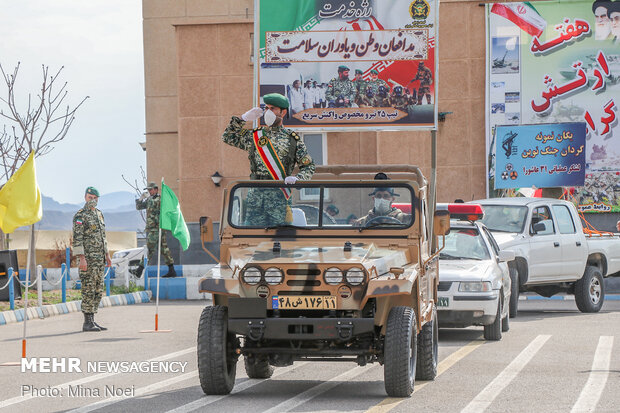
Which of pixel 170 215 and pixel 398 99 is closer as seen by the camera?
pixel 398 99

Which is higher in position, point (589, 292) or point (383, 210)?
point (383, 210)

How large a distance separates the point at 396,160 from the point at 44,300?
11789 millimetres

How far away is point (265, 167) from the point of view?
11195 mm

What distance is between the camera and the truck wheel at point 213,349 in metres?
9.71

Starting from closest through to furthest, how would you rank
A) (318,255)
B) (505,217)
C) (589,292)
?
(318,255) < (505,217) < (589,292)

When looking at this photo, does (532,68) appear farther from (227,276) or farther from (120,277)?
(227,276)

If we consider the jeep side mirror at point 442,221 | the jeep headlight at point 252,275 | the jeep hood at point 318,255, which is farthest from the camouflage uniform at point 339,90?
the jeep headlight at point 252,275

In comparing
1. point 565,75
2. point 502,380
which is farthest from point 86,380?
point 565,75

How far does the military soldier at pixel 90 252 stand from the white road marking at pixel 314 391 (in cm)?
634

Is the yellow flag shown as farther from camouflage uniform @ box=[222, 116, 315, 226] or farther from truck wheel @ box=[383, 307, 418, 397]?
truck wheel @ box=[383, 307, 418, 397]

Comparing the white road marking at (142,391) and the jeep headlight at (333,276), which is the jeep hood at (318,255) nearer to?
the jeep headlight at (333,276)

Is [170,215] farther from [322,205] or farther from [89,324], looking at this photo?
[322,205]

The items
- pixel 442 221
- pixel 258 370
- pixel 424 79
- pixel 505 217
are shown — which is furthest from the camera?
pixel 505 217

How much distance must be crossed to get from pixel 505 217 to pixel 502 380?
9.38 meters
